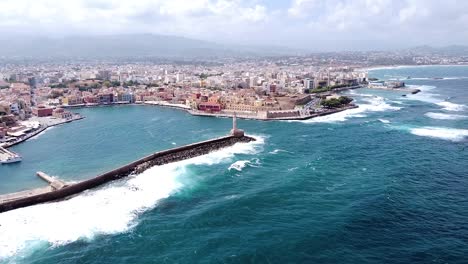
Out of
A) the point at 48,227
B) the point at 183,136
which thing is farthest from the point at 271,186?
the point at 183,136

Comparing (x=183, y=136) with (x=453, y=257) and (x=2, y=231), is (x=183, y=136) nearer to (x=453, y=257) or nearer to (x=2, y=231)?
(x=2, y=231)

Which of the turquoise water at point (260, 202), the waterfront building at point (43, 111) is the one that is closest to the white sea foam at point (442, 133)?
the turquoise water at point (260, 202)

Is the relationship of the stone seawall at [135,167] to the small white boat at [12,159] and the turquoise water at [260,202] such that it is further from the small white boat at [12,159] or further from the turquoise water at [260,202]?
the small white boat at [12,159]

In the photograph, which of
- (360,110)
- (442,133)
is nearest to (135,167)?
(442,133)

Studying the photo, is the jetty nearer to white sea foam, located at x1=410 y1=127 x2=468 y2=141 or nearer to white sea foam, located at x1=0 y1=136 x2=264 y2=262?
white sea foam, located at x1=0 y1=136 x2=264 y2=262

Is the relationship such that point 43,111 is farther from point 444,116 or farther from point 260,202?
point 444,116

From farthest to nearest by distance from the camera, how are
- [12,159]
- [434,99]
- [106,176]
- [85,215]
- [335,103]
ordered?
[434,99] → [335,103] → [12,159] → [106,176] → [85,215]

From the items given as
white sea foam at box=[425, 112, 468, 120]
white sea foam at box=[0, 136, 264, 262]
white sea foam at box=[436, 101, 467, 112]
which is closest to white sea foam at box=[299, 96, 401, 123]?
white sea foam at box=[425, 112, 468, 120]
